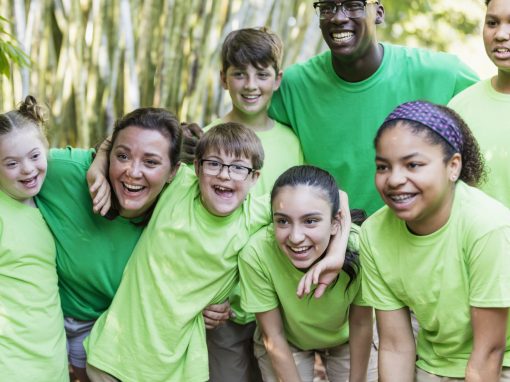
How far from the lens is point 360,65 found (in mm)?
3619

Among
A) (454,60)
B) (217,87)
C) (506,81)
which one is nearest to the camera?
(506,81)

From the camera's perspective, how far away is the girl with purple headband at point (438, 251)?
102 inches

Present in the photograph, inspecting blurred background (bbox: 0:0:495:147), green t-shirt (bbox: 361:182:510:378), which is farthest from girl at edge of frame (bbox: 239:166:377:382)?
blurred background (bbox: 0:0:495:147)

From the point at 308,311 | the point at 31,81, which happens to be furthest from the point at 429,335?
the point at 31,81

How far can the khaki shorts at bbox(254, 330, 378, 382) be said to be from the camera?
3438mm

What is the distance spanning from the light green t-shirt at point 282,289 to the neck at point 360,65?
829 mm

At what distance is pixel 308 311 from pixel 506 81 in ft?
4.08

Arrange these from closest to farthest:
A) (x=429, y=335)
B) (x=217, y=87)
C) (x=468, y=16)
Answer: (x=429, y=335) < (x=217, y=87) < (x=468, y=16)

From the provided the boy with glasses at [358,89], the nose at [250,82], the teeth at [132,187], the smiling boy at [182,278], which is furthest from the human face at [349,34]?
the teeth at [132,187]

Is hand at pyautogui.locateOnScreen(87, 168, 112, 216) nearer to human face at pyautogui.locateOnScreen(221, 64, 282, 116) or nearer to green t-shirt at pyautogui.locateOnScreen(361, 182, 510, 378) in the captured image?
human face at pyautogui.locateOnScreen(221, 64, 282, 116)

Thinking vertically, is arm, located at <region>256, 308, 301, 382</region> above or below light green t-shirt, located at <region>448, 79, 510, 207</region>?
below

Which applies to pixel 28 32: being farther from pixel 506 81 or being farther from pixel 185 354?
pixel 506 81

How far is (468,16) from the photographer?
871 cm

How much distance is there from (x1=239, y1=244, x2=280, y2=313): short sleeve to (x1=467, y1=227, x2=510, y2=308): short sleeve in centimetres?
92
